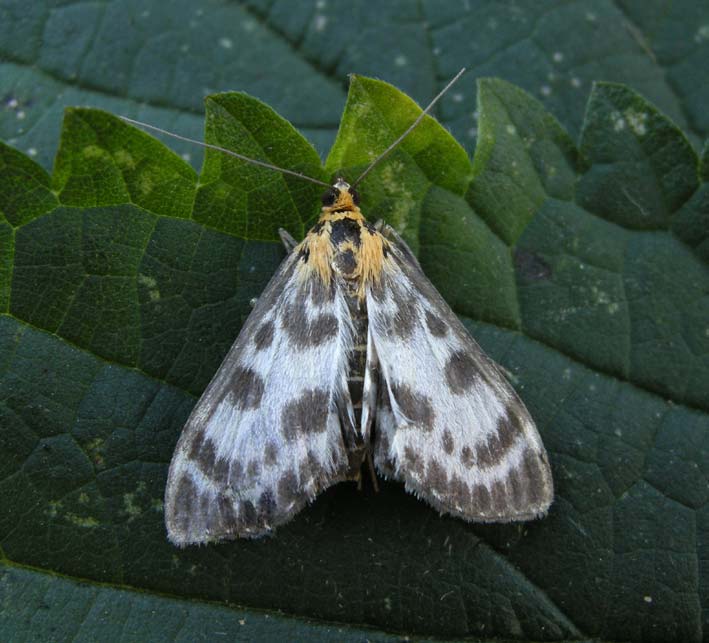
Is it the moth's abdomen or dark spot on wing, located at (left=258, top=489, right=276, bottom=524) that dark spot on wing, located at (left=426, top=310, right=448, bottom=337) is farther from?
dark spot on wing, located at (left=258, top=489, right=276, bottom=524)

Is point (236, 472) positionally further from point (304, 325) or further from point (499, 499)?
point (499, 499)

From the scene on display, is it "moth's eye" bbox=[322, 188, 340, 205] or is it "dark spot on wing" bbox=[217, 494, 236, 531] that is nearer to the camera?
"dark spot on wing" bbox=[217, 494, 236, 531]

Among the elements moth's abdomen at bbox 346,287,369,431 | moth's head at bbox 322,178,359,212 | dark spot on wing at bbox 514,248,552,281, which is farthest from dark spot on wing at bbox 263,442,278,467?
dark spot on wing at bbox 514,248,552,281

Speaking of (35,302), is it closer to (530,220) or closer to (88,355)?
(88,355)

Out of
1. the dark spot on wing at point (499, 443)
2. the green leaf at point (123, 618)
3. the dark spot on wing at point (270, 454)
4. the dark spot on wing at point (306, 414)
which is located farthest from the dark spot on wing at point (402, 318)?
the green leaf at point (123, 618)

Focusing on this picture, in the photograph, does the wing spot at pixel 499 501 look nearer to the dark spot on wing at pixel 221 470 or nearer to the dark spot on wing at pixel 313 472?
the dark spot on wing at pixel 313 472
